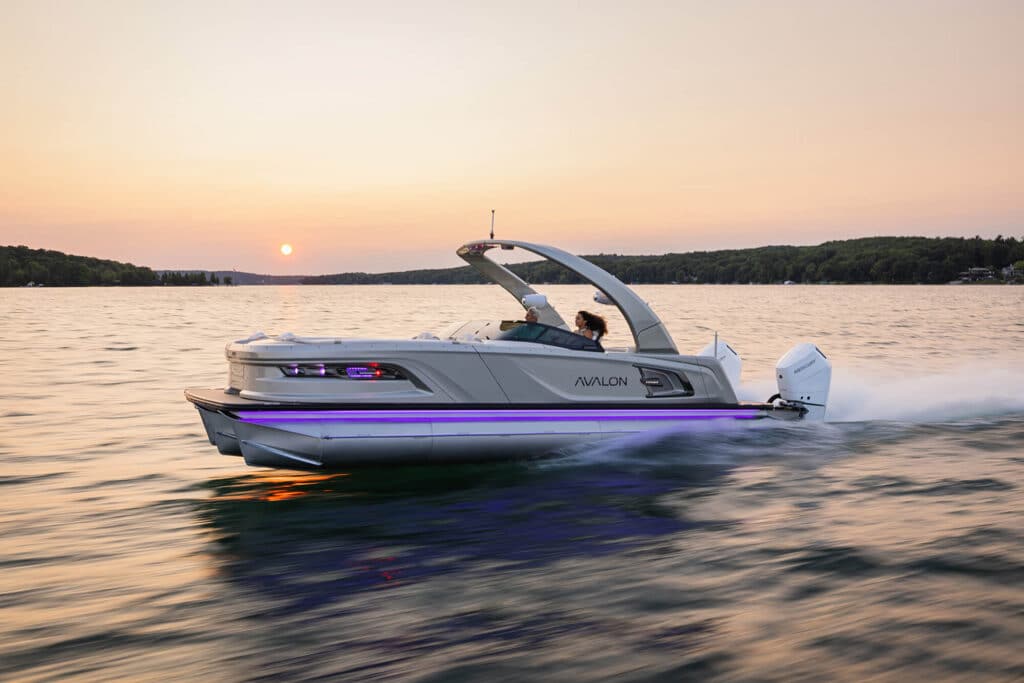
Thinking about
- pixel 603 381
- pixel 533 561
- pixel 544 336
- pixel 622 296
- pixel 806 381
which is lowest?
pixel 533 561

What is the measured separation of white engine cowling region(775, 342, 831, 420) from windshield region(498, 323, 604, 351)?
8.32ft

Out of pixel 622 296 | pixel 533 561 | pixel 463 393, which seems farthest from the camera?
pixel 622 296

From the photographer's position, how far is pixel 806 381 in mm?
9297

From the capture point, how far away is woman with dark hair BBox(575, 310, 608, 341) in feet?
28.1

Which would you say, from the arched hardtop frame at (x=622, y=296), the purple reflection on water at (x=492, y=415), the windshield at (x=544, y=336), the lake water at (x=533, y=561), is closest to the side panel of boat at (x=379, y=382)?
the purple reflection on water at (x=492, y=415)

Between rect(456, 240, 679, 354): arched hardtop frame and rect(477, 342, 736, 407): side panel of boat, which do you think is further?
rect(456, 240, 679, 354): arched hardtop frame

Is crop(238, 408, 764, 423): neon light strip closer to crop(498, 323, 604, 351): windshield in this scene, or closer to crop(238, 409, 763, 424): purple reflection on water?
crop(238, 409, 763, 424): purple reflection on water

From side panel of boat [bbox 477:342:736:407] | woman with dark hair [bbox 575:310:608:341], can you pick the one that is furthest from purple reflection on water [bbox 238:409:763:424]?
woman with dark hair [bbox 575:310:608:341]

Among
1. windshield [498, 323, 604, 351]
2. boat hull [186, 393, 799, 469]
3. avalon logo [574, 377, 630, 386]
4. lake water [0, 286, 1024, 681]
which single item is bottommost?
lake water [0, 286, 1024, 681]

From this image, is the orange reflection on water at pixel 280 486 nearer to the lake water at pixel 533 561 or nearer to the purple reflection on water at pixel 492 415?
the lake water at pixel 533 561

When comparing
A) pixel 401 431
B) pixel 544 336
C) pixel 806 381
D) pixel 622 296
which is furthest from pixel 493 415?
pixel 806 381

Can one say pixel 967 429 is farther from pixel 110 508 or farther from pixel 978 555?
pixel 110 508

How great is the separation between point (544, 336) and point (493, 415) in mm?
982

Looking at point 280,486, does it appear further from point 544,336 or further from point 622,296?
point 622,296
